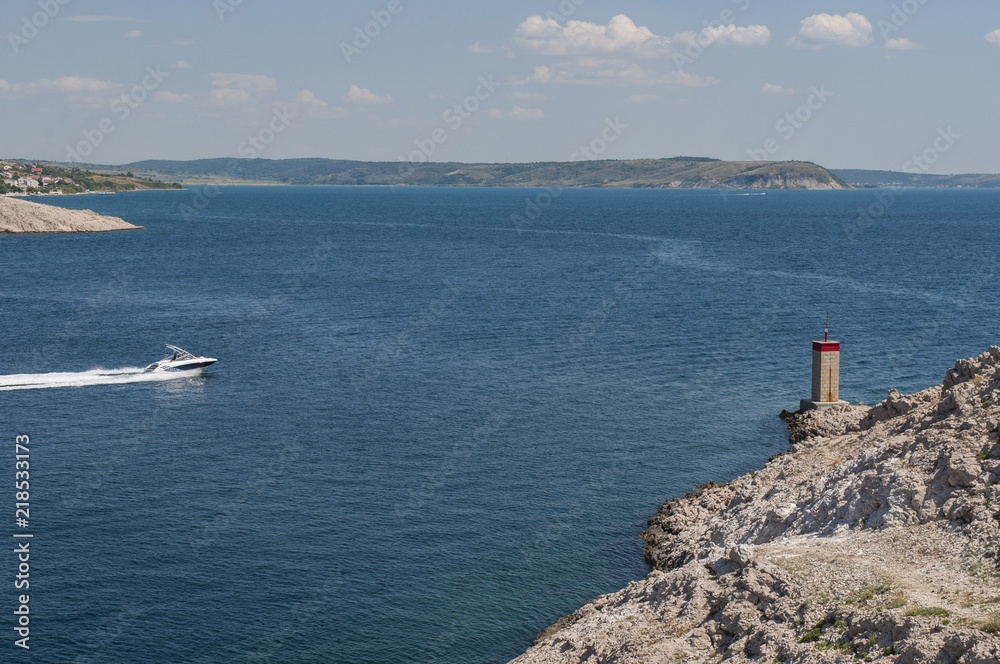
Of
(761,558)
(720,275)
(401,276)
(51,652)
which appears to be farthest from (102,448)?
(720,275)

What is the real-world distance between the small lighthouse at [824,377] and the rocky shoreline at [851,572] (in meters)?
19.8

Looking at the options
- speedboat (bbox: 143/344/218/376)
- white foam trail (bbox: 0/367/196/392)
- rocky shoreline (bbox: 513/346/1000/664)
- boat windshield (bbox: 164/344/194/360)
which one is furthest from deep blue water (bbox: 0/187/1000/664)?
rocky shoreline (bbox: 513/346/1000/664)

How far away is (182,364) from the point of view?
7606cm

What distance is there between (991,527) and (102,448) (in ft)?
160

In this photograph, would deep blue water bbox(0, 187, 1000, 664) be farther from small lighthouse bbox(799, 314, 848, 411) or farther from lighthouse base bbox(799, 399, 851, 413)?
small lighthouse bbox(799, 314, 848, 411)

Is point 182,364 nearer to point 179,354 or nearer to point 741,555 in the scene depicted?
point 179,354

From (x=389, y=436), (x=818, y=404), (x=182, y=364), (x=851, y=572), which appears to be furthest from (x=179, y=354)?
(x=851, y=572)

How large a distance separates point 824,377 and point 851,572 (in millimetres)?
37188

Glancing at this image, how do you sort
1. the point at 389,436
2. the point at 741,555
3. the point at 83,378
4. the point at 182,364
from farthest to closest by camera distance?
the point at 182,364 < the point at 83,378 < the point at 389,436 < the point at 741,555

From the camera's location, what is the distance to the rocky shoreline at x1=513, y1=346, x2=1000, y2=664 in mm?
25344

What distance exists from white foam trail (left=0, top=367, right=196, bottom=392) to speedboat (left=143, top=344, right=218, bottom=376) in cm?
49

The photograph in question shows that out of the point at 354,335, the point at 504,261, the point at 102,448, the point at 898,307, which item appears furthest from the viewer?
the point at 504,261

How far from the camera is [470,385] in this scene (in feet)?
237

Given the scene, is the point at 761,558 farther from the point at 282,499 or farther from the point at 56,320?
the point at 56,320
